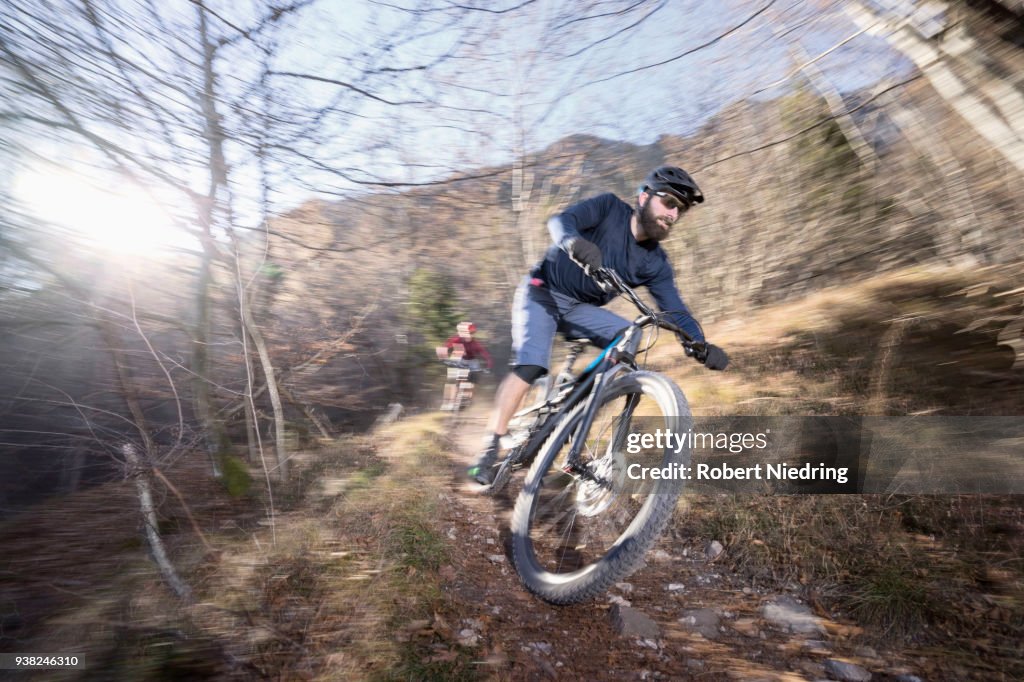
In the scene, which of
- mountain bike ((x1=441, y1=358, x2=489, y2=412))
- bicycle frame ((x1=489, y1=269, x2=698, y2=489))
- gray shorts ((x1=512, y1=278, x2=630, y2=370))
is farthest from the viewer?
mountain bike ((x1=441, y1=358, x2=489, y2=412))

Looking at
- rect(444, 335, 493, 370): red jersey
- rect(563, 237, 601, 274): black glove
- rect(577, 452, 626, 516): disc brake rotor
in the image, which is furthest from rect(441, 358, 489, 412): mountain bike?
rect(563, 237, 601, 274): black glove

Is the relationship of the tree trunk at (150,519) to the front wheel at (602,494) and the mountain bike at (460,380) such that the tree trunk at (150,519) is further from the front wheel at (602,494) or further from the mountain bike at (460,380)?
the mountain bike at (460,380)

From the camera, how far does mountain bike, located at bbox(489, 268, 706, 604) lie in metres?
1.75

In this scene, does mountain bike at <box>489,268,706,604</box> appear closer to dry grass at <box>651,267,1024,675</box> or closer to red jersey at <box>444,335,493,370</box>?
dry grass at <box>651,267,1024,675</box>

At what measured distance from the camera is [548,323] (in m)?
2.65

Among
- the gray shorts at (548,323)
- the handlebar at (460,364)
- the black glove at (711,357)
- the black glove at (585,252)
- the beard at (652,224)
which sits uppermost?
the beard at (652,224)

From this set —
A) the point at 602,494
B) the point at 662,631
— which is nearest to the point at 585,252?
the point at 602,494

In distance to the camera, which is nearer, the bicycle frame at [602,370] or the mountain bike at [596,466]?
the mountain bike at [596,466]

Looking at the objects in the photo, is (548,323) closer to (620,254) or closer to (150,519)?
(620,254)

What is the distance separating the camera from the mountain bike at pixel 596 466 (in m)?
1.75

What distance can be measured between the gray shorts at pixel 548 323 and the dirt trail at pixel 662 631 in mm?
1269

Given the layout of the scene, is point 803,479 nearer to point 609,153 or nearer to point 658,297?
point 658,297

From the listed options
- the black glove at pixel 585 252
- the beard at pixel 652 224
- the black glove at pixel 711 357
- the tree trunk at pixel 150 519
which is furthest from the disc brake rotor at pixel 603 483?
the tree trunk at pixel 150 519

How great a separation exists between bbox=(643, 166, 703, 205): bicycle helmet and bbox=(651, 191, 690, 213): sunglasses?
0.05 feet
